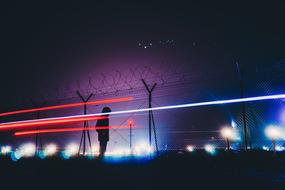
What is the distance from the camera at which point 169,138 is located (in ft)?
31.8

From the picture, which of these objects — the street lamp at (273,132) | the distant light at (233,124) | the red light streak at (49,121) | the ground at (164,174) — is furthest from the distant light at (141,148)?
the street lamp at (273,132)

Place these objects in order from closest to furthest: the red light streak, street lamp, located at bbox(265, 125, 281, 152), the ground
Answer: the ground, street lamp, located at bbox(265, 125, 281, 152), the red light streak

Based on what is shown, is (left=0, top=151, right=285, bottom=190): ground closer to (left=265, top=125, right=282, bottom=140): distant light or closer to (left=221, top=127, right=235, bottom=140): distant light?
(left=265, top=125, right=282, bottom=140): distant light

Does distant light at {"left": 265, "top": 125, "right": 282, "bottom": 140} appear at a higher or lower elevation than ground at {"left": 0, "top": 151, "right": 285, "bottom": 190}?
higher

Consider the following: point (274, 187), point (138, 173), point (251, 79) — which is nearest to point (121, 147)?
point (251, 79)

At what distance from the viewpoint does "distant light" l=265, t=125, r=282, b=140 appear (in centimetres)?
720

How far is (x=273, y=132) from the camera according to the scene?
7223 mm

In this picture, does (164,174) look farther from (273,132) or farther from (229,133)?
(229,133)

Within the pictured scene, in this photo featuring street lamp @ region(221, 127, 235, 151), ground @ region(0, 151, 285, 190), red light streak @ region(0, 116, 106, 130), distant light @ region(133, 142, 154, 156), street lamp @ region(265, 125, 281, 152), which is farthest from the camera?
red light streak @ region(0, 116, 106, 130)

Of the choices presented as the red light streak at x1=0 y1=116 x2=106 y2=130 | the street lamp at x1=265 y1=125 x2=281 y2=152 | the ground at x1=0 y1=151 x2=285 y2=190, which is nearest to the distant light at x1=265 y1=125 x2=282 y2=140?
the street lamp at x1=265 y1=125 x2=281 y2=152

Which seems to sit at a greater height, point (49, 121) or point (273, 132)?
point (49, 121)

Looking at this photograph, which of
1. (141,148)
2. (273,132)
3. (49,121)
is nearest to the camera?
(273,132)

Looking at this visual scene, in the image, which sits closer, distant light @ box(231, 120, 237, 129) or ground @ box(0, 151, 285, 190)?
ground @ box(0, 151, 285, 190)

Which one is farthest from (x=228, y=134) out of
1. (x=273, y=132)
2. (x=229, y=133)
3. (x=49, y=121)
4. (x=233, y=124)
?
(x=49, y=121)
